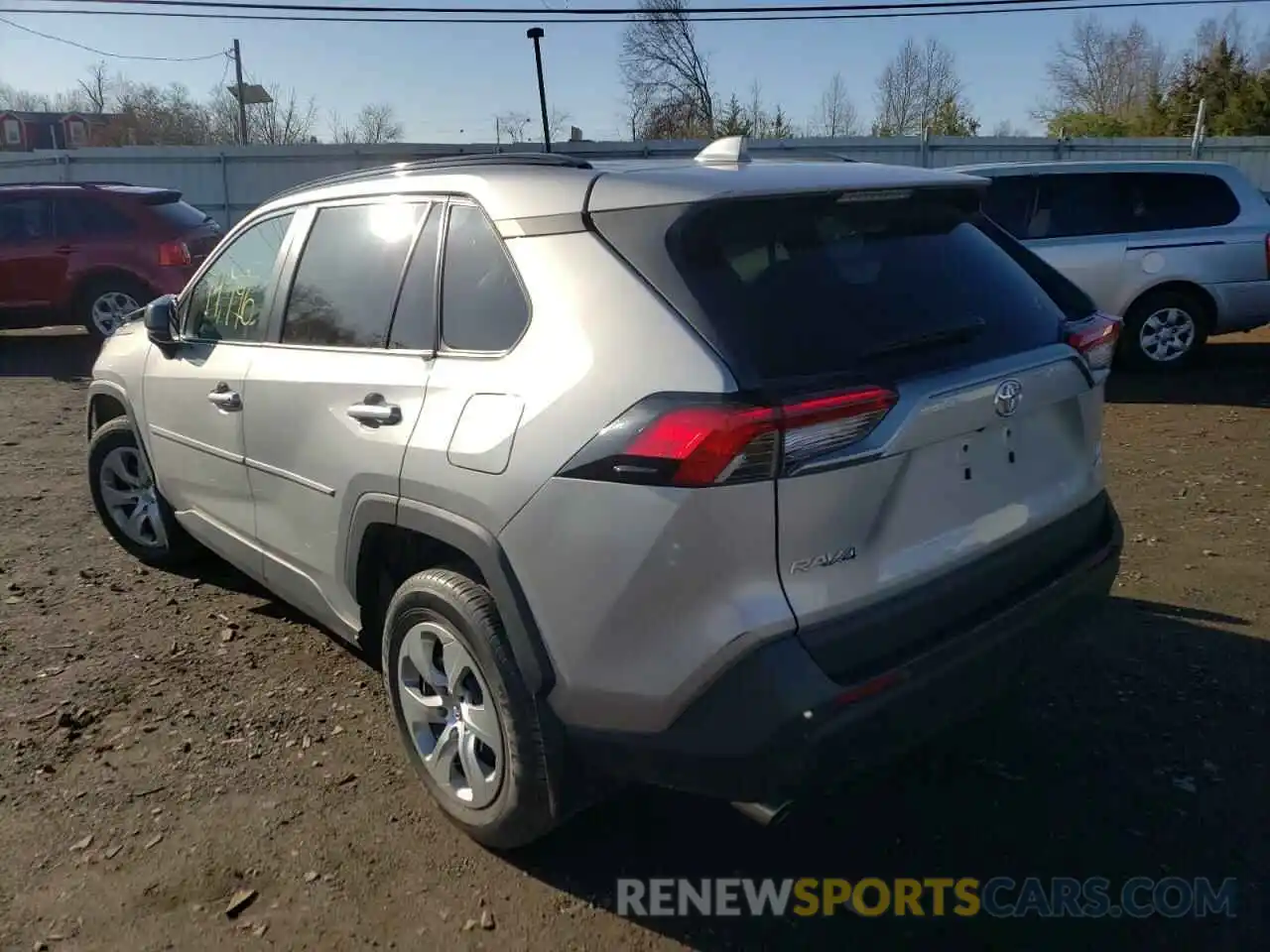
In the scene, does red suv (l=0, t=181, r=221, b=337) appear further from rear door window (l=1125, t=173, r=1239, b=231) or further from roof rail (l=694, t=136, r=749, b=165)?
roof rail (l=694, t=136, r=749, b=165)

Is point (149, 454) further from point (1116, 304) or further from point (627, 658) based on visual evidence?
point (1116, 304)

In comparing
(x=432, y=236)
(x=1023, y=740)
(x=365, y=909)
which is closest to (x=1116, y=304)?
(x=1023, y=740)

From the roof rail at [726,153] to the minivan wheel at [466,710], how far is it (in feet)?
4.41

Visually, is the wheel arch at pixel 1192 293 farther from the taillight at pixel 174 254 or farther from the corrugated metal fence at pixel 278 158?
the corrugated metal fence at pixel 278 158

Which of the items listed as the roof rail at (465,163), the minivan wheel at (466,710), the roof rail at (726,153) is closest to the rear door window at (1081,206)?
the roof rail at (726,153)

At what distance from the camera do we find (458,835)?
298cm

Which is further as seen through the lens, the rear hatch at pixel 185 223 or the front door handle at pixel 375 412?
the rear hatch at pixel 185 223

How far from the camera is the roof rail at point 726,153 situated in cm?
291

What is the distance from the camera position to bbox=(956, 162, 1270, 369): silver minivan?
8.77m

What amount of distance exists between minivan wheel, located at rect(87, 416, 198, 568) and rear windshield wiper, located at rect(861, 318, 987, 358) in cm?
360

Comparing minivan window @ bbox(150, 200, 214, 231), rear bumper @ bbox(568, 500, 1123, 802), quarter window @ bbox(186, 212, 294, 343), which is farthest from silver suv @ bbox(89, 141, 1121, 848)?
minivan window @ bbox(150, 200, 214, 231)

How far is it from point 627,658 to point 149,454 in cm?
319

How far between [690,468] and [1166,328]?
27.2ft

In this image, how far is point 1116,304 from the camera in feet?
29.4
